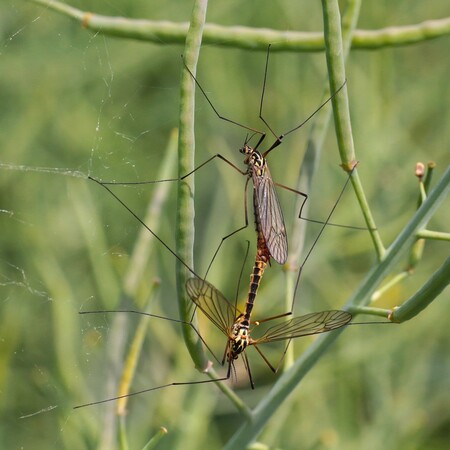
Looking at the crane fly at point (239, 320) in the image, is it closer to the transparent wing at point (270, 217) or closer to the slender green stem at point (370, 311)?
the slender green stem at point (370, 311)

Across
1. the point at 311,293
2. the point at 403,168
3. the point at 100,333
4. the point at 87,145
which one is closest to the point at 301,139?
the point at 403,168

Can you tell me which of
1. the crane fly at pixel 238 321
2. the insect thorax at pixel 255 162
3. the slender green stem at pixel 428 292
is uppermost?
the insect thorax at pixel 255 162

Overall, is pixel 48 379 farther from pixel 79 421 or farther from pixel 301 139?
pixel 301 139

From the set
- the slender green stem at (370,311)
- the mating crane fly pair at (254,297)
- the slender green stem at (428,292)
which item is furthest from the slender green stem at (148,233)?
the slender green stem at (428,292)

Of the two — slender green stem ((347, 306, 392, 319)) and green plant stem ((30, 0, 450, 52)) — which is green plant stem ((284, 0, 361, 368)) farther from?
slender green stem ((347, 306, 392, 319))

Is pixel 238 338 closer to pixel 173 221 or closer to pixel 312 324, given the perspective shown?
pixel 312 324

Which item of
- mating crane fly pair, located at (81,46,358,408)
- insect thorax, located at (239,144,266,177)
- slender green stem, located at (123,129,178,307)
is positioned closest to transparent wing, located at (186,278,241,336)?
mating crane fly pair, located at (81,46,358,408)
